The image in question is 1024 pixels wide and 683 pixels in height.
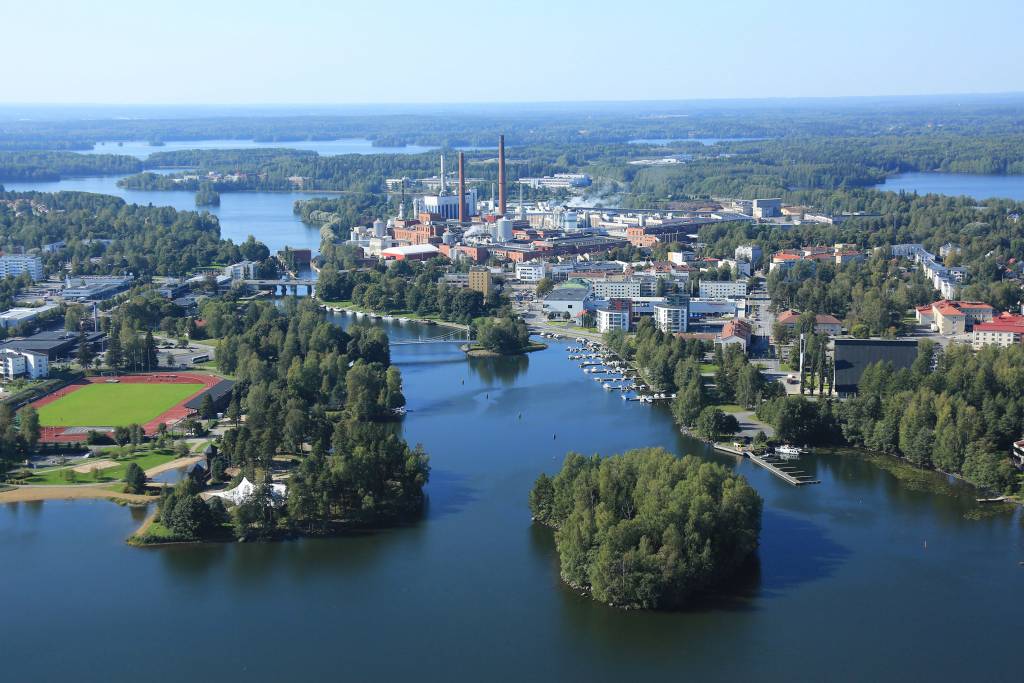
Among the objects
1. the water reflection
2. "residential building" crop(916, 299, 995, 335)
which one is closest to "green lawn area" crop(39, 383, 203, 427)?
the water reflection

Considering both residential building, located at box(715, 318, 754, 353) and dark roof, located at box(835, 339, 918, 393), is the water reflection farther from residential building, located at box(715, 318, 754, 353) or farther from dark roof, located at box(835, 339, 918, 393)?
dark roof, located at box(835, 339, 918, 393)

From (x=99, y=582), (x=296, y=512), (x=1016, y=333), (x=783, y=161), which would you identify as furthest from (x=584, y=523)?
(x=783, y=161)

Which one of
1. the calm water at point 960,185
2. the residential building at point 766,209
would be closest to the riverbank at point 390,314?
the residential building at point 766,209

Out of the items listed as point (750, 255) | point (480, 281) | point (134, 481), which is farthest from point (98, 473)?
point (750, 255)

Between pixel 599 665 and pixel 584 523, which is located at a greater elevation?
pixel 584 523

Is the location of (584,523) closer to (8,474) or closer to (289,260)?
(8,474)

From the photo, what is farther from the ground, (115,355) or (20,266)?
(20,266)

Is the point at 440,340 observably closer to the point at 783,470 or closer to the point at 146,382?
the point at 146,382
